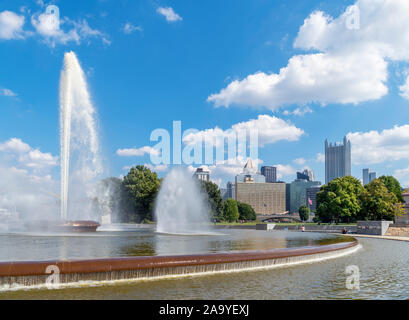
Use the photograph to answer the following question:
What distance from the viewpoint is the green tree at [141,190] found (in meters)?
74.5

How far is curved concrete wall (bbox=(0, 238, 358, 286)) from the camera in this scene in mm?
9438

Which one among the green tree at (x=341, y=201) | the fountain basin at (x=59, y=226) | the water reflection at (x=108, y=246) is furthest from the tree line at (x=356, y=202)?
the fountain basin at (x=59, y=226)

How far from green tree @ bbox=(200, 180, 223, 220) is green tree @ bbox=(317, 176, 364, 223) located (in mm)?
22766

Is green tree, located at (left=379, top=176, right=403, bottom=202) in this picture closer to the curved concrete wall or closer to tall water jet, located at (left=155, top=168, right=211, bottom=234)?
tall water jet, located at (left=155, top=168, right=211, bottom=234)

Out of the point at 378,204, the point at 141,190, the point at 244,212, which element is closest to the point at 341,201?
the point at 378,204

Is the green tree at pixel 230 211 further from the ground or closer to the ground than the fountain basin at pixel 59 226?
closer to the ground

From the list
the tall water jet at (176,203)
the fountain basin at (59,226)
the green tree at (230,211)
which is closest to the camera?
the fountain basin at (59,226)

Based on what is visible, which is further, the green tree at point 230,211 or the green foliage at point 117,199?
the green tree at point 230,211

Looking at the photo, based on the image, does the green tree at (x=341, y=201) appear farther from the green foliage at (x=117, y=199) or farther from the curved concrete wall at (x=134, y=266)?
the curved concrete wall at (x=134, y=266)

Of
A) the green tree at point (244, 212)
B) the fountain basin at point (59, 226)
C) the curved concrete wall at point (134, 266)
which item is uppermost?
the curved concrete wall at point (134, 266)

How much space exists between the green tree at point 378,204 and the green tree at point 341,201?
7.66 ft

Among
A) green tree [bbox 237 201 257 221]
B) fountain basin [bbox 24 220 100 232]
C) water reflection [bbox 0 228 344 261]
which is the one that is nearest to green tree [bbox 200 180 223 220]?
fountain basin [bbox 24 220 100 232]
